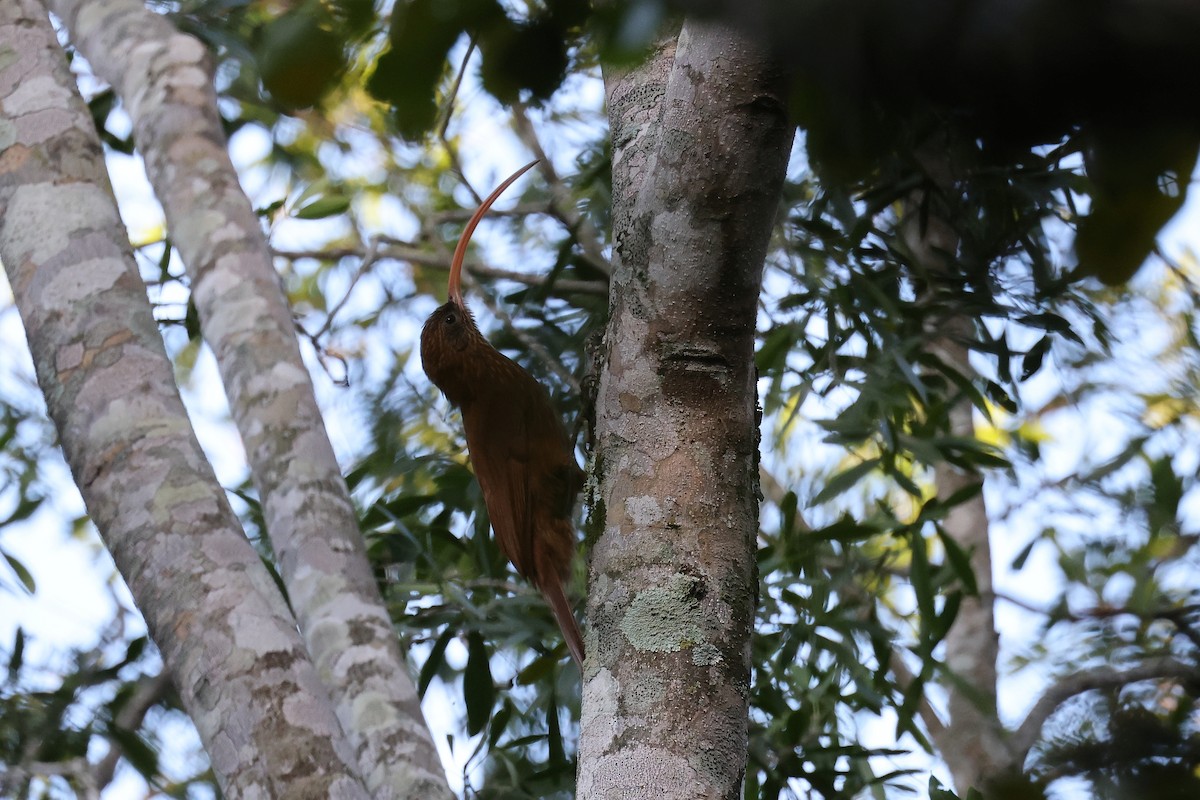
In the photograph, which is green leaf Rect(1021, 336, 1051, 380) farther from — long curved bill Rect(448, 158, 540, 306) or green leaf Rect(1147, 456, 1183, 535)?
long curved bill Rect(448, 158, 540, 306)

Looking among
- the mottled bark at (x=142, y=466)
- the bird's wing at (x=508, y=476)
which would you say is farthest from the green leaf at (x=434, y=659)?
the mottled bark at (x=142, y=466)

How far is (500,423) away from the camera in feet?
9.64

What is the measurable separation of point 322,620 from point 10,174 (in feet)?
3.07

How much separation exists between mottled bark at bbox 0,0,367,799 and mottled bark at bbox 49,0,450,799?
0.37 meters

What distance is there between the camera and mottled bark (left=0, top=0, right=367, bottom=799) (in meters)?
1.52

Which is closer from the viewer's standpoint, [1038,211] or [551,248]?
[1038,211]

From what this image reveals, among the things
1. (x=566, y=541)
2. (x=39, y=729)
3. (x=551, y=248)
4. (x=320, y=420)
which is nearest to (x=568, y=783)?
(x=566, y=541)

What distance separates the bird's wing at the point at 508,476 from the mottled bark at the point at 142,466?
1086 mm

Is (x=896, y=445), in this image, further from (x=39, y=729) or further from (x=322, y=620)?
(x=39, y=729)

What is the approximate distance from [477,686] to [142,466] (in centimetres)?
118

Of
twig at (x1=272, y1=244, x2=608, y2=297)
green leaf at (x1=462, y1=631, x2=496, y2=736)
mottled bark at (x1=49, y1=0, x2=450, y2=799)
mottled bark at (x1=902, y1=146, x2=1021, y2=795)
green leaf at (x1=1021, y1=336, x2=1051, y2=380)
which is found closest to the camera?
mottled bark at (x1=49, y1=0, x2=450, y2=799)

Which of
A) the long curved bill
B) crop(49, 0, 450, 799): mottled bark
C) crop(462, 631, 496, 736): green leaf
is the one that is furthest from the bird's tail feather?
the long curved bill

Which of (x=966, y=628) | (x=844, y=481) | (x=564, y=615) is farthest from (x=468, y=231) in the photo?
(x=966, y=628)

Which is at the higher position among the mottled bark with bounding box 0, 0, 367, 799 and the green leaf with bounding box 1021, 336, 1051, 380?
the green leaf with bounding box 1021, 336, 1051, 380
